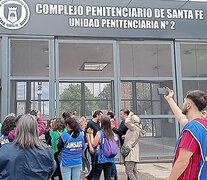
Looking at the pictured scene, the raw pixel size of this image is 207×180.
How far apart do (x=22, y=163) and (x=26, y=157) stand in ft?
0.19

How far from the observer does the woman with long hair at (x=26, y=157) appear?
7.42ft

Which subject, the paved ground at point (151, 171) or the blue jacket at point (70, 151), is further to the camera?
the paved ground at point (151, 171)

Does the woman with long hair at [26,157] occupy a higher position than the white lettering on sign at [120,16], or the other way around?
the white lettering on sign at [120,16]

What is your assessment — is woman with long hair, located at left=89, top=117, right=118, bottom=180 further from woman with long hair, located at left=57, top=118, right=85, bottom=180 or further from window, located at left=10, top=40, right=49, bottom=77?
window, located at left=10, top=40, right=49, bottom=77

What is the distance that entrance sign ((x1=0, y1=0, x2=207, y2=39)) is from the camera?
823cm

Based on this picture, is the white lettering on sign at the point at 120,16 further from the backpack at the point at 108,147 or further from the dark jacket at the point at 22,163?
the dark jacket at the point at 22,163

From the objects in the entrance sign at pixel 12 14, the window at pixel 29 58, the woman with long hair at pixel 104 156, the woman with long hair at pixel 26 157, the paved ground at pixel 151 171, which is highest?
the entrance sign at pixel 12 14

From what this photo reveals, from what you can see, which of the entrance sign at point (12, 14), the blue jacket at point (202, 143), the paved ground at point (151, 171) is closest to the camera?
the blue jacket at point (202, 143)

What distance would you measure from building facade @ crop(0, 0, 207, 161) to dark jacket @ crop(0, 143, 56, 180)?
5.87 meters

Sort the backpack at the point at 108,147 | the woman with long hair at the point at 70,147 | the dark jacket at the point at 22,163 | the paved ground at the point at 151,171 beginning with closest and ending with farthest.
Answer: the dark jacket at the point at 22,163
the woman with long hair at the point at 70,147
the backpack at the point at 108,147
the paved ground at the point at 151,171

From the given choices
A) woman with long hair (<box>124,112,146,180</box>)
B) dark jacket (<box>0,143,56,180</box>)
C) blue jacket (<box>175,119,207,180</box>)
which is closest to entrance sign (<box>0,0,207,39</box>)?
woman with long hair (<box>124,112,146,180</box>)

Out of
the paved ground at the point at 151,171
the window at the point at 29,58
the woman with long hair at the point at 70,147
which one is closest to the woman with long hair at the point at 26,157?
the woman with long hair at the point at 70,147

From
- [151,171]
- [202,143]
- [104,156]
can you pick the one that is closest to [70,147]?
[104,156]

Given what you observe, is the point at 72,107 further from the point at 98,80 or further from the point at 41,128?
the point at 41,128
